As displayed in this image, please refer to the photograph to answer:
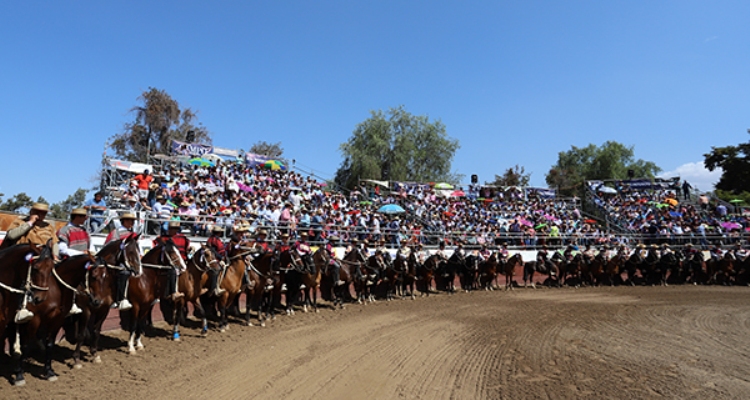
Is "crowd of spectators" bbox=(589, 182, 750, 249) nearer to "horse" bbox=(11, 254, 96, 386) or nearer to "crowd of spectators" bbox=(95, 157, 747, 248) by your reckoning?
"crowd of spectators" bbox=(95, 157, 747, 248)

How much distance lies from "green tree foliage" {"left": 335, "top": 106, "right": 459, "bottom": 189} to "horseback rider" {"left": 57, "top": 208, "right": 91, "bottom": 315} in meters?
40.3

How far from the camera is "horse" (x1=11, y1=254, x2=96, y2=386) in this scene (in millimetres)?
6348

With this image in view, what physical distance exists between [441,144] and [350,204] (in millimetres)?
26414

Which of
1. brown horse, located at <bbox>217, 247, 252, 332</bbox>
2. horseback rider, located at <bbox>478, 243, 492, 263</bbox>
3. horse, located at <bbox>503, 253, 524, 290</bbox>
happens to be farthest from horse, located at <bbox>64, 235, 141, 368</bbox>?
horse, located at <bbox>503, 253, 524, 290</bbox>

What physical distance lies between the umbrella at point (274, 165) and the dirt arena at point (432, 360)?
760 inches

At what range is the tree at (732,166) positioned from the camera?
5138 cm

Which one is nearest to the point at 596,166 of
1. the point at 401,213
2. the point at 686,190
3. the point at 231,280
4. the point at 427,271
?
the point at 686,190

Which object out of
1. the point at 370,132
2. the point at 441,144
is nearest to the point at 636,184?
the point at 441,144

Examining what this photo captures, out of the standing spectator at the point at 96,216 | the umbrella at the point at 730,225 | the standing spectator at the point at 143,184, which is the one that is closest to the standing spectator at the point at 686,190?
the umbrella at the point at 730,225

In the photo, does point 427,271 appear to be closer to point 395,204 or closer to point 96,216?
point 395,204

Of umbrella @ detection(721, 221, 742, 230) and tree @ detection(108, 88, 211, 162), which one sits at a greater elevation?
tree @ detection(108, 88, 211, 162)

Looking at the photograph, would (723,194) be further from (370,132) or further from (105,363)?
(105,363)

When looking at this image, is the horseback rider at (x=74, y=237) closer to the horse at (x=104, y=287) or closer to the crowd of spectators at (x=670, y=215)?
the horse at (x=104, y=287)

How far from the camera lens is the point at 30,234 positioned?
7.54 metres
